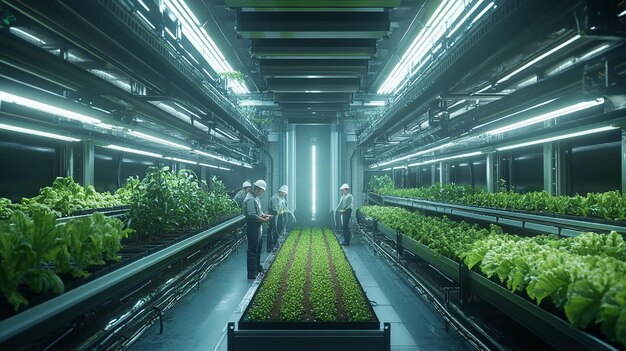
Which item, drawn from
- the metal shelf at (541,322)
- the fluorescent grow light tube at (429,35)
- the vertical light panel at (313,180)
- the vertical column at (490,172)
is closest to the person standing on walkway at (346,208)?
the vertical light panel at (313,180)

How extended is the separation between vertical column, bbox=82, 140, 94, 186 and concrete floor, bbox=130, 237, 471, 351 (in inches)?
123

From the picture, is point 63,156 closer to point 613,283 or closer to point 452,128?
point 452,128

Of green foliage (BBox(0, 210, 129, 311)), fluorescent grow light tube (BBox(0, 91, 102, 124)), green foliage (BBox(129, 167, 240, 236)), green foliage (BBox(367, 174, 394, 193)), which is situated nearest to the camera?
green foliage (BBox(0, 210, 129, 311))

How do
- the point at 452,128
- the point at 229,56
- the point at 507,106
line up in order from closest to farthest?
the point at 507,106 → the point at 452,128 → the point at 229,56

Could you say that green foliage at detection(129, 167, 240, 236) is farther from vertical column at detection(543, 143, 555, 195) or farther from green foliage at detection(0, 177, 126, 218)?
vertical column at detection(543, 143, 555, 195)

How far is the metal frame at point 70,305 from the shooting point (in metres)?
1.46

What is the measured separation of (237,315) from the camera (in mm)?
4199

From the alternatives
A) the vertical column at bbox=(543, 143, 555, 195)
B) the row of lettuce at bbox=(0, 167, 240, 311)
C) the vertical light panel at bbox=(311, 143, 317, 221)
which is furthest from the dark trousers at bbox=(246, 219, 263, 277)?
the vertical column at bbox=(543, 143, 555, 195)

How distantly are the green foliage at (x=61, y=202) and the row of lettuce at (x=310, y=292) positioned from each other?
214 centimetres

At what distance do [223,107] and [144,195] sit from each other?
6.01 ft

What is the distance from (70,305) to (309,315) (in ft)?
5.23

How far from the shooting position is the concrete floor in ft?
11.4

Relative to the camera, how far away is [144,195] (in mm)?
3717

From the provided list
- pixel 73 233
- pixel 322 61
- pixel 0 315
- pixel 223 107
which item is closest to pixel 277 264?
pixel 223 107
